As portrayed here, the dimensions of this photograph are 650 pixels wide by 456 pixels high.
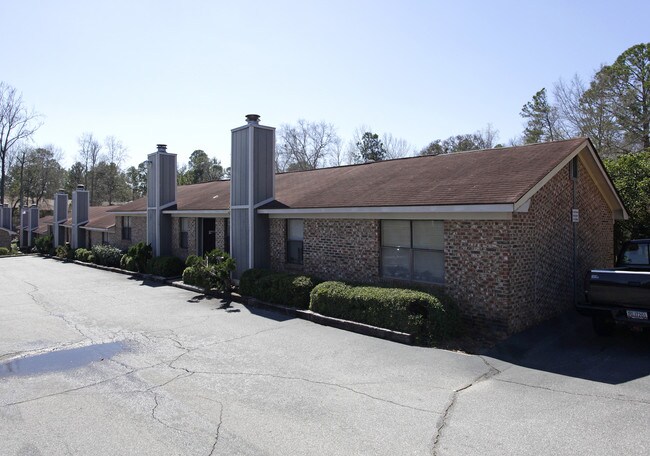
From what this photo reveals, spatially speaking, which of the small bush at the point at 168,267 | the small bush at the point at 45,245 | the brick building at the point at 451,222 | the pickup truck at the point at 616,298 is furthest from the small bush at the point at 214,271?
the small bush at the point at 45,245

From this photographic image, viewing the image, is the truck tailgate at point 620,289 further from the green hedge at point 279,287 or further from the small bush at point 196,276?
the small bush at point 196,276

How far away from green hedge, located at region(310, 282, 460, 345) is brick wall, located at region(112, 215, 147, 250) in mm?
15689

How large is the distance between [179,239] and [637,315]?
16883mm

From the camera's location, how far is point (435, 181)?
10992 millimetres

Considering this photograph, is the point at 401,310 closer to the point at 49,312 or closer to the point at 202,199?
the point at 49,312

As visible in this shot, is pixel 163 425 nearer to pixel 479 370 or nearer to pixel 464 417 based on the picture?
pixel 464 417

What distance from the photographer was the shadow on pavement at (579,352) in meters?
6.56

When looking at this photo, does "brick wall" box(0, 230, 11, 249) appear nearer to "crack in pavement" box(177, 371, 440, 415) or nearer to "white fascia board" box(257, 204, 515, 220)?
"white fascia board" box(257, 204, 515, 220)

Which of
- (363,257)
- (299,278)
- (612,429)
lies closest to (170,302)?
(299,278)

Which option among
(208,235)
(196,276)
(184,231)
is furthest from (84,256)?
(196,276)

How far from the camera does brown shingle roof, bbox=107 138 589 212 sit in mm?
9133

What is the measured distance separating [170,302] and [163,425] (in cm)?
839

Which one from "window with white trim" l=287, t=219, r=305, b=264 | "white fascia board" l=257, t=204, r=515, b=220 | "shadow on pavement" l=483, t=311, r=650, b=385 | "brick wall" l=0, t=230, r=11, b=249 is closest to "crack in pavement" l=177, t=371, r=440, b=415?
"shadow on pavement" l=483, t=311, r=650, b=385

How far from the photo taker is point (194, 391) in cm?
589
